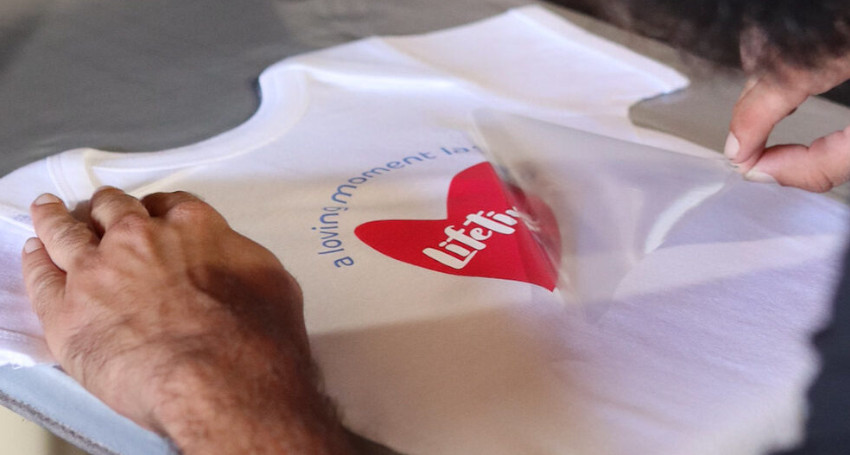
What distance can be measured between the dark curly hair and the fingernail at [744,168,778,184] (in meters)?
0.15

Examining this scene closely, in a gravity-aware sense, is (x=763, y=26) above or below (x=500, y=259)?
above

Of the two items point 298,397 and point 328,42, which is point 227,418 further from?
point 328,42

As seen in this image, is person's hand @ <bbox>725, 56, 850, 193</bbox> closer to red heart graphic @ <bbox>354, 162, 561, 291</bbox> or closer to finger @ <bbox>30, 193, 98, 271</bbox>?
red heart graphic @ <bbox>354, 162, 561, 291</bbox>

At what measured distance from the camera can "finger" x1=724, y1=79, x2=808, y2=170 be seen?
1.74 ft

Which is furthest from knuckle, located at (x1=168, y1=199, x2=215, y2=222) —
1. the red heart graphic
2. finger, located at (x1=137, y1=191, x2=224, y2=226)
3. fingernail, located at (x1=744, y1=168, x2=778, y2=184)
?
fingernail, located at (x1=744, y1=168, x2=778, y2=184)

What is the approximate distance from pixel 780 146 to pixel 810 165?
0.03 meters

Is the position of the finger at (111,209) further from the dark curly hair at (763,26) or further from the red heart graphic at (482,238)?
the dark curly hair at (763,26)

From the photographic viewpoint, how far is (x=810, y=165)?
592mm

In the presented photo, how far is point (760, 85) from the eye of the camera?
54cm

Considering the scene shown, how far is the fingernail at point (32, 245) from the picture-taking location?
1.60ft

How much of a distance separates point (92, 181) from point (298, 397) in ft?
0.91

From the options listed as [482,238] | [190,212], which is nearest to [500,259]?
[482,238]

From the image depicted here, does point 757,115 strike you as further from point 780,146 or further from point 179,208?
point 179,208

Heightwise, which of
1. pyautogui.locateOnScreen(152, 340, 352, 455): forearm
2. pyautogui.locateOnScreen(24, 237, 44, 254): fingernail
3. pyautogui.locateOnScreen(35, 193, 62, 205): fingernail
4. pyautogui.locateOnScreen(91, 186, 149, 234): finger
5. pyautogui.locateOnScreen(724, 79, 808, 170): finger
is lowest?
pyautogui.locateOnScreen(152, 340, 352, 455): forearm
